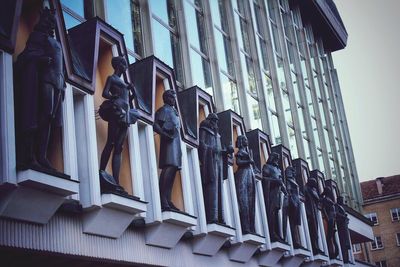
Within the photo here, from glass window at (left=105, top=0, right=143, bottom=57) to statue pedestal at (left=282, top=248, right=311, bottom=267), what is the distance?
7572 mm

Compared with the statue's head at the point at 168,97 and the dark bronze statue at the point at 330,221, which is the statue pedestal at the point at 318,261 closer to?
the dark bronze statue at the point at 330,221

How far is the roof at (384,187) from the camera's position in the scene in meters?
63.1

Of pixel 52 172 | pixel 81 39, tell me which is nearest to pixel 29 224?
pixel 52 172

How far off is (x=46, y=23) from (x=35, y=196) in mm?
2855

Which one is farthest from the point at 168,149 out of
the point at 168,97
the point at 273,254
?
the point at 273,254

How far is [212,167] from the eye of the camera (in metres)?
13.7

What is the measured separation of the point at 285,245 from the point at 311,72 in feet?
58.0

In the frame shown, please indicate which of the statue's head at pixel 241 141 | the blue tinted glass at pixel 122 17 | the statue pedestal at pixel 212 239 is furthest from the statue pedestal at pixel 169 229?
the blue tinted glass at pixel 122 17

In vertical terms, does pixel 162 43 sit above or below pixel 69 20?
above

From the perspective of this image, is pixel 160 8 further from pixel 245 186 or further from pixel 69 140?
pixel 69 140

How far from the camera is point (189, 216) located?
12.1 meters

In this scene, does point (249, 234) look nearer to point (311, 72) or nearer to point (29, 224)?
point (29, 224)

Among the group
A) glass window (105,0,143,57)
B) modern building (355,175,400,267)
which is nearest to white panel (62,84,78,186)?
glass window (105,0,143,57)

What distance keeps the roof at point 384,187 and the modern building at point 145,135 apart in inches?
1553
